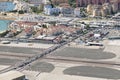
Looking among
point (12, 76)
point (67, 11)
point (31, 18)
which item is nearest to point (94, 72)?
point (12, 76)

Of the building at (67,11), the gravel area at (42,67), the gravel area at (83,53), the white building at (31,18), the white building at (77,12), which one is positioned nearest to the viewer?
the gravel area at (42,67)

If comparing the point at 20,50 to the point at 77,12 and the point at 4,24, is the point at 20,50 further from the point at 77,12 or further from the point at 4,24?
the point at 77,12

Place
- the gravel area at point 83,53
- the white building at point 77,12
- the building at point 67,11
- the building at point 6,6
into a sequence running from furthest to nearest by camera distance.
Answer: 1. the building at point 6,6
2. the building at point 67,11
3. the white building at point 77,12
4. the gravel area at point 83,53

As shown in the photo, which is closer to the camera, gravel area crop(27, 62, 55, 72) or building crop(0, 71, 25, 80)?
building crop(0, 71, 25, 80)

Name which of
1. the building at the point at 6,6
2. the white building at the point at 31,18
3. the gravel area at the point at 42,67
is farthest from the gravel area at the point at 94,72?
the building at the point at 6,6

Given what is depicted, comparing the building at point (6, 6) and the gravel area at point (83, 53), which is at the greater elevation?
the building at point (6, 6)

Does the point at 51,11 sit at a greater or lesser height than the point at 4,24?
greater

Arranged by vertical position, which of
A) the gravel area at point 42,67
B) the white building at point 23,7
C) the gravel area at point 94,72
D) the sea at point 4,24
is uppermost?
the white building at point 23,7

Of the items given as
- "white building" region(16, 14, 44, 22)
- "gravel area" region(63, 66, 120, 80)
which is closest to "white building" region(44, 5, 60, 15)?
"white building" region(16, 14, 44, 22)

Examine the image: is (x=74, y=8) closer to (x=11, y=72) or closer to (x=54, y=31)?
(x=54, y=31)

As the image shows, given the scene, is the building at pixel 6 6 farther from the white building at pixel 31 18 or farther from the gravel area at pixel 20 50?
the gravel area at pixel 20 50

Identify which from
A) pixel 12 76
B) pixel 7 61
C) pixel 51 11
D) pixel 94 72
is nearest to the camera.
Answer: pixel 12 76

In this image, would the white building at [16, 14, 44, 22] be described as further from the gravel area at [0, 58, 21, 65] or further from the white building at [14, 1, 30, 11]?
the gravel area at [0, 58, 21, 65]
